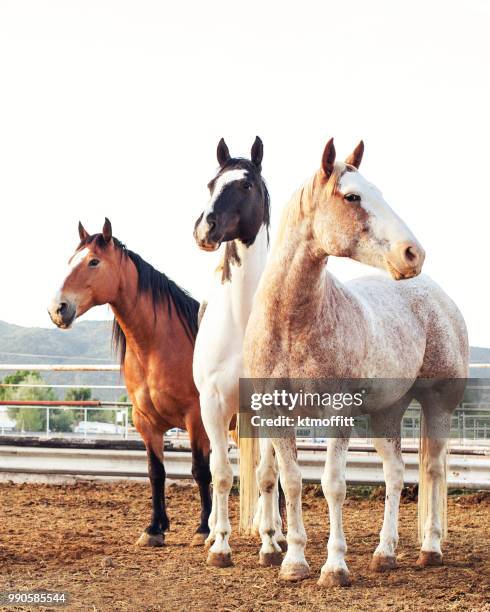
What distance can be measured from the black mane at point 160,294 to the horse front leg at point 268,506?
4.74 feet

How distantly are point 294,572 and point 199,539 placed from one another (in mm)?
1400

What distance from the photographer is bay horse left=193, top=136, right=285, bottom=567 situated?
491 centimetres

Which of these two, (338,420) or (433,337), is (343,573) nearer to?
(338,420)

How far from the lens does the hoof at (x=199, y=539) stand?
5609 millimetres

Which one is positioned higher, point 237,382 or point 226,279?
point 226,279

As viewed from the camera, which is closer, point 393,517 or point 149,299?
point 393,517

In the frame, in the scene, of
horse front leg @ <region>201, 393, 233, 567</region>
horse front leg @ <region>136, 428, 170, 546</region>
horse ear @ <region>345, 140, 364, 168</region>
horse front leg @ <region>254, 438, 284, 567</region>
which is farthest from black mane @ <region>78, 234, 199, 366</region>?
horse ear @ <region>345, 140, 364, 168</region>

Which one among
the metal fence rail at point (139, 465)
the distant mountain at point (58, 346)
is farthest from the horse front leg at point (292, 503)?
the distant mountain at point (58, 346)

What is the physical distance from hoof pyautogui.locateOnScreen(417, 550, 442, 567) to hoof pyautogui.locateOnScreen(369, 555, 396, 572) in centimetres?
22

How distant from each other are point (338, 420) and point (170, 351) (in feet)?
6.84

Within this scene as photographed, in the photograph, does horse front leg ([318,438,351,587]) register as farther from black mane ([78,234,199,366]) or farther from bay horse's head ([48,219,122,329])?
bay horse's head ([48,219,122,329])

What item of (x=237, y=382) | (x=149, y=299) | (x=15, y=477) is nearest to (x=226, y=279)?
(x=237, y=382)

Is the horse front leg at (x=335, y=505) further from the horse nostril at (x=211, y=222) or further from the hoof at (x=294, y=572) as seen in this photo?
the horse nostril at (x=211, y=222)

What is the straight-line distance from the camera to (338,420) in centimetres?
421
